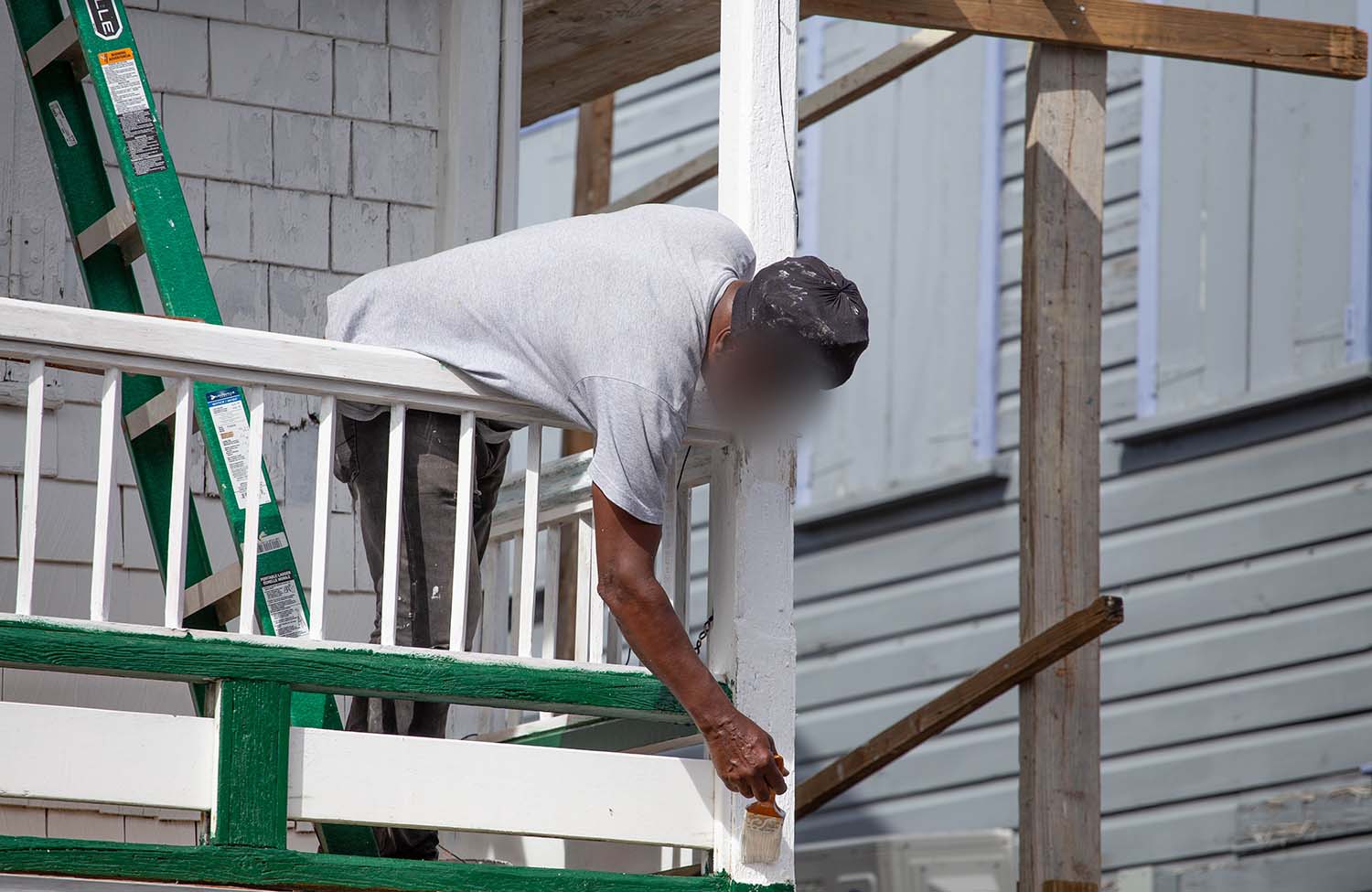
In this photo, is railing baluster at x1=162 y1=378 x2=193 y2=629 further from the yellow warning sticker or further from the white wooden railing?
the yellow warning sticker

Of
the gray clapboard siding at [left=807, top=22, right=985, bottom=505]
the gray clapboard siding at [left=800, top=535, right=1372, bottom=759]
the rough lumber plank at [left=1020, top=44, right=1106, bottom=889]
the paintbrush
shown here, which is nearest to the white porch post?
the paintbrush

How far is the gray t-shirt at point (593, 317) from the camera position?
3.65 m

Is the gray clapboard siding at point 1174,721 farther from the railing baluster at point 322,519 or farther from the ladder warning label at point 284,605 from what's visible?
the railing baluster at point 322,519

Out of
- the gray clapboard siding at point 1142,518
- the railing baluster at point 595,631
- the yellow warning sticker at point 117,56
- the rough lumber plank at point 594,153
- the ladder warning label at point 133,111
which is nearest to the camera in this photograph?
the railing baluster at point 595,631

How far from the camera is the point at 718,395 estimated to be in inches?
153

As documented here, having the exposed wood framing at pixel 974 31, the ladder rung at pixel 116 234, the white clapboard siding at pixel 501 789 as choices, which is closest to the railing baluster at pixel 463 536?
the white clapboard siding at pixel 501 789

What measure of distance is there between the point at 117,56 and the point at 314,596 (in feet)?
4.73

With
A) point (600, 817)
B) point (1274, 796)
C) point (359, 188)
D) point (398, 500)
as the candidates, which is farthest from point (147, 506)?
point (1274, 796)

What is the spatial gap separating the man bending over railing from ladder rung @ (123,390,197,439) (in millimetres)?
361

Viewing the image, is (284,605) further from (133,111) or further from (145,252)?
(133,111)

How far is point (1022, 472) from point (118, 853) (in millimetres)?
3228

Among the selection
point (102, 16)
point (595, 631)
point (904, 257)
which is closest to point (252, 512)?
point (595, 631)

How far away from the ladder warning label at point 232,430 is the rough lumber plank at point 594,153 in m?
4.56

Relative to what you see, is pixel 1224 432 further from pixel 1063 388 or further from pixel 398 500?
pixel 398 500
